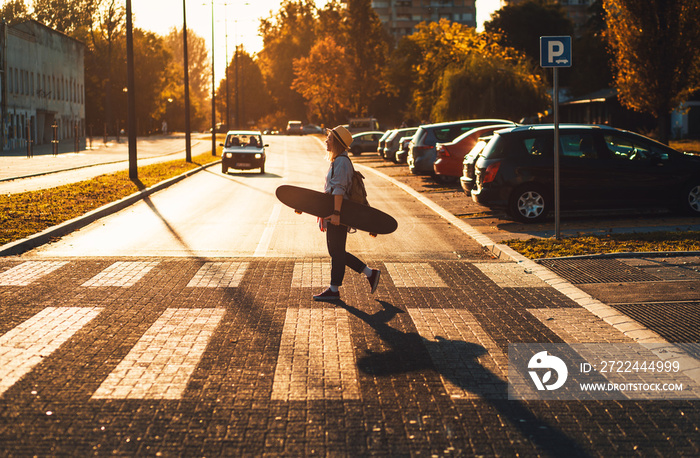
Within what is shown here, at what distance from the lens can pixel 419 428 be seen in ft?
15.2

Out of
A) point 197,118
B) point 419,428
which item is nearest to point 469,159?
point 419,428

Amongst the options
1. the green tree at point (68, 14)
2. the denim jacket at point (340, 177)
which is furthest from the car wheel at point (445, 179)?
the green tree at point (68, 14)

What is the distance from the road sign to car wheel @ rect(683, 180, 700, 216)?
16.5 feet

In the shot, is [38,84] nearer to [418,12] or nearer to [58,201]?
[58,201]

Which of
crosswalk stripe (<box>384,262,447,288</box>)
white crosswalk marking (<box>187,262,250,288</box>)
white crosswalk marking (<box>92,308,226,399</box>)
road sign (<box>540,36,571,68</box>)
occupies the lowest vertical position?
white crosswalk marking (<box>92,308,226,399</box>)

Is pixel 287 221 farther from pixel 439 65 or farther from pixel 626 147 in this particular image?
pixel 439 65

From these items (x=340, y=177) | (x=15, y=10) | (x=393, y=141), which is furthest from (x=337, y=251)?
(x=15, y=10)

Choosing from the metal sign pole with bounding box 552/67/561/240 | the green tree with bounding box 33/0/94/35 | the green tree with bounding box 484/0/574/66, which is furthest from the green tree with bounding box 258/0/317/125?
the metal sign pole with bounding box 552/67/561/240

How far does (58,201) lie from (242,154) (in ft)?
50.9

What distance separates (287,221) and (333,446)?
12.5m

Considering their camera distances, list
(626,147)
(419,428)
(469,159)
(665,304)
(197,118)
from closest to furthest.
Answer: (419,428), (665,304), (626,147), (469,159), (197,118)

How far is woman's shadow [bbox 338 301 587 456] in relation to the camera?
4.56 metres

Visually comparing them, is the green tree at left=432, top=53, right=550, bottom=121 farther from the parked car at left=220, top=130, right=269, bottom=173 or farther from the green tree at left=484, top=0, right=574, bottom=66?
the green tree at left=484, top=0, right=574, bottom=66

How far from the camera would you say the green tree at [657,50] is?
33.5 m
